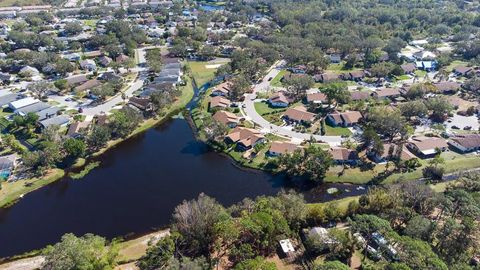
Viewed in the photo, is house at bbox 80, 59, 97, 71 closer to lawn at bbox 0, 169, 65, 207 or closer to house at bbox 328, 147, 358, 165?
lawn at bbox 0, 169, 65, 207

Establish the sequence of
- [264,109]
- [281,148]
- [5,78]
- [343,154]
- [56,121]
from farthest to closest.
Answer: [5,78] → [264,109] → [56,121] → [281,148] → [343,154]

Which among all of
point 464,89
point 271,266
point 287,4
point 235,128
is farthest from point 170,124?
point 287,4

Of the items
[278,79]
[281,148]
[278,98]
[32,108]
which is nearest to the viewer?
[281,148]

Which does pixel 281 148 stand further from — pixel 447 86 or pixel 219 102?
pixel 447 86

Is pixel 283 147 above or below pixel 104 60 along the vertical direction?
below

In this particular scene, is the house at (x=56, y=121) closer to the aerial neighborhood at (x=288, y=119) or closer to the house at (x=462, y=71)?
the aerial neighborhood at (x=288, y=119)

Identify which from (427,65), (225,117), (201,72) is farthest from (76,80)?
(427,65)

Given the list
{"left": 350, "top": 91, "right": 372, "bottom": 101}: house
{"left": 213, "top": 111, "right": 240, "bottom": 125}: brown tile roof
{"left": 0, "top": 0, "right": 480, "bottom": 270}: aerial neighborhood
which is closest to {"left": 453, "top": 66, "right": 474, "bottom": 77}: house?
{"left": 0, "top": 0, "right": 480, "bottom": 270}: aerial neighborhood
